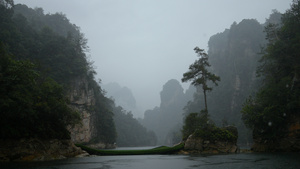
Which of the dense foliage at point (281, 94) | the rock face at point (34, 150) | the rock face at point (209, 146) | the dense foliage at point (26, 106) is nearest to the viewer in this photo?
the dense foliage at point (26, 106)

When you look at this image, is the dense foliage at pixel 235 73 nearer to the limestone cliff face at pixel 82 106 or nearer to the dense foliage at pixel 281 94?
the limestone cliff face at pixel 82 106

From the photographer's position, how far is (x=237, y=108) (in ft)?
292

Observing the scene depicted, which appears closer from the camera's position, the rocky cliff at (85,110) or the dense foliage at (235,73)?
the rocky cliff at (85,110)

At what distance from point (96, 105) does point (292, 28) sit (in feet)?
169

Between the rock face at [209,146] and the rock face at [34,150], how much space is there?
13.7 m

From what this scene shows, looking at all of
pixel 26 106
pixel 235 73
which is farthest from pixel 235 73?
pixel 26 106

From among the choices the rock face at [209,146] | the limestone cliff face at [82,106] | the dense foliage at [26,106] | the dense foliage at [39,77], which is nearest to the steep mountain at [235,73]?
the dense foliage at [39,77]

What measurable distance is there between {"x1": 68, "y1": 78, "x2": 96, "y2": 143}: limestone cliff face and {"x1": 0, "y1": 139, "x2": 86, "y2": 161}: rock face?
2850 centimetres

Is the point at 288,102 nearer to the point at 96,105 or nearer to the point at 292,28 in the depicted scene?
the point at 292,28

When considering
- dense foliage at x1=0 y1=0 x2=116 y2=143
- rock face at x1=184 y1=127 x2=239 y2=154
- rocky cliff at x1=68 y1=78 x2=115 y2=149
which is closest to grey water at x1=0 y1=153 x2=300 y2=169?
dense foliage at x1=0 y1=0 x2=116 y2=143

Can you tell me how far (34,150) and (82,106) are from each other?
36472 mm

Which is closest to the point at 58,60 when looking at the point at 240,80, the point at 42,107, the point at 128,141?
the point at 42,107

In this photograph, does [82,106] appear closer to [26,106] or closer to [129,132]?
[26,106]

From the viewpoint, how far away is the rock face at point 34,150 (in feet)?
58.7
